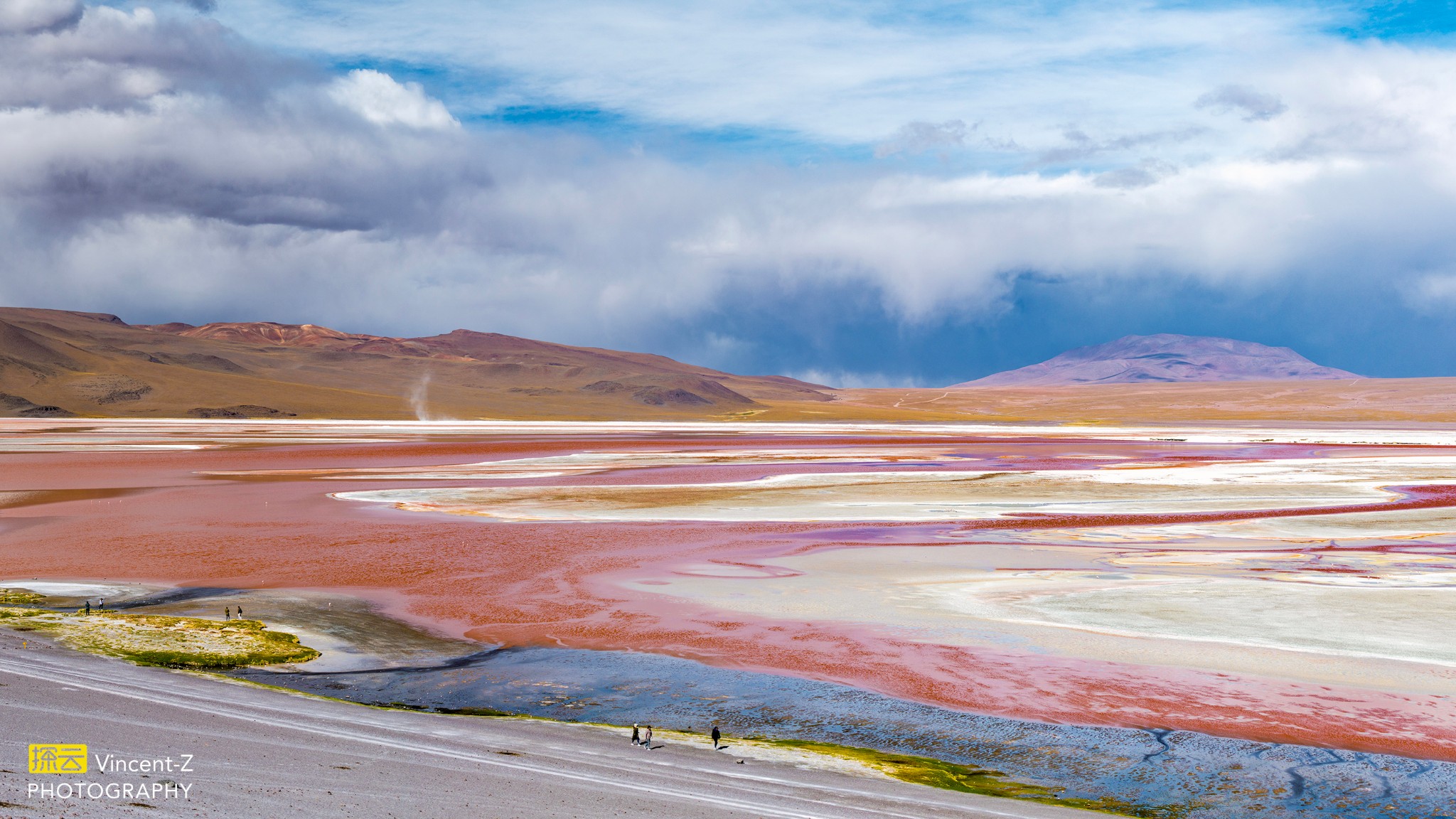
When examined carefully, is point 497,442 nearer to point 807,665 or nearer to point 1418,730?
point 807,665

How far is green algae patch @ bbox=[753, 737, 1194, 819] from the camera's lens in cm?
1039

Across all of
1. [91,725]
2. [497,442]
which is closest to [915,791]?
[91,725]

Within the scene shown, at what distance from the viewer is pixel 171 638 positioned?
53.0ft

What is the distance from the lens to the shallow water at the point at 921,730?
35.3 feet

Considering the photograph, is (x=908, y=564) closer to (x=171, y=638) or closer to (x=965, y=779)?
(x=965, y=779)

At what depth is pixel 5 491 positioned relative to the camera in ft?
131

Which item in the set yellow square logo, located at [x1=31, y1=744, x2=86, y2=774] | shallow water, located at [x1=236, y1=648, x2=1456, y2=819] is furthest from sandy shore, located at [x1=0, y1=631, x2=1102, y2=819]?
shallow water, located at [x1=236, y1=648, x2=1456, y2=819]

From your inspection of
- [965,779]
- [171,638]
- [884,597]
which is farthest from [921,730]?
[171,638]

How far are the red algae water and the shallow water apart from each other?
22.6 inches

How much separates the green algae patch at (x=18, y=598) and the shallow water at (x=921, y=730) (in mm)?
6967

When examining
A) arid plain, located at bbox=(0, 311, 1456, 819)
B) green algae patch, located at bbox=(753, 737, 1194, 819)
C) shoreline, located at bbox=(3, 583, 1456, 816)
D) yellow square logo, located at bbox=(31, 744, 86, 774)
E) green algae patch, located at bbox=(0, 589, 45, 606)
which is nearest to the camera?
yellow square logo, located at bbox=(31, 744, 86, 774)

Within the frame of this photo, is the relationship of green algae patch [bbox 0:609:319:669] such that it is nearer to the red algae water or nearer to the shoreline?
the shoreline

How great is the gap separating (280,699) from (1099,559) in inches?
723

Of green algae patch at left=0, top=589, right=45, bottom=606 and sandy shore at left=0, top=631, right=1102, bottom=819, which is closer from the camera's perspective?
sandy shore at left=0, top=631, right=1102, bottom=819
